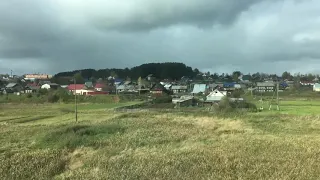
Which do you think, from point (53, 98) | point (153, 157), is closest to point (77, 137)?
point (153, 157)

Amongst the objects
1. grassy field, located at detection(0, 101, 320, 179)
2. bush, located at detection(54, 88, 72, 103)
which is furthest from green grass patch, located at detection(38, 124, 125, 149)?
bush, located at detection(54, 88, 72, 103)

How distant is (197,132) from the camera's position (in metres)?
26.5

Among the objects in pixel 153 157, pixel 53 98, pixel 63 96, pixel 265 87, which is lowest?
pixel 53 98

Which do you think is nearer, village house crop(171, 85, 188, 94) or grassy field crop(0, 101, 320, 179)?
grassy field crop(0, 101, 320, 179)

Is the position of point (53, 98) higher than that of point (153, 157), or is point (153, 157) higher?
point (153, 157)

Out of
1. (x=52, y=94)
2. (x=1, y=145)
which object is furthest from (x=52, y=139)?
(x=52, y=94)

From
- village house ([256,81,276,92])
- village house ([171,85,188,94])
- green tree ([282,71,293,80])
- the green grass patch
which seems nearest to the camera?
the green grass patch

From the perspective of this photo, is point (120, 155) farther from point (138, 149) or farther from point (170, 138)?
point (170, 138)

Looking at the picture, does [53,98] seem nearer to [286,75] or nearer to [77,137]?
[77,137]

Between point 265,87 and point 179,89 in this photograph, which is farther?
point 179,89

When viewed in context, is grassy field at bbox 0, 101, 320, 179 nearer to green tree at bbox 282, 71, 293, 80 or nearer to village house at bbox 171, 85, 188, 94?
village house at bbox 171, 85, 188, 94

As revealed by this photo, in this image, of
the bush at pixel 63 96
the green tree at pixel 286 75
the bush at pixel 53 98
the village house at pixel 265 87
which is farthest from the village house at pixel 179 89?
the green tree at pixel 286 75

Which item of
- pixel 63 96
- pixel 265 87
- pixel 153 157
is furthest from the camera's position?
pixel 265 87

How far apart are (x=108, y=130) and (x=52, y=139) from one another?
15.3 feet
